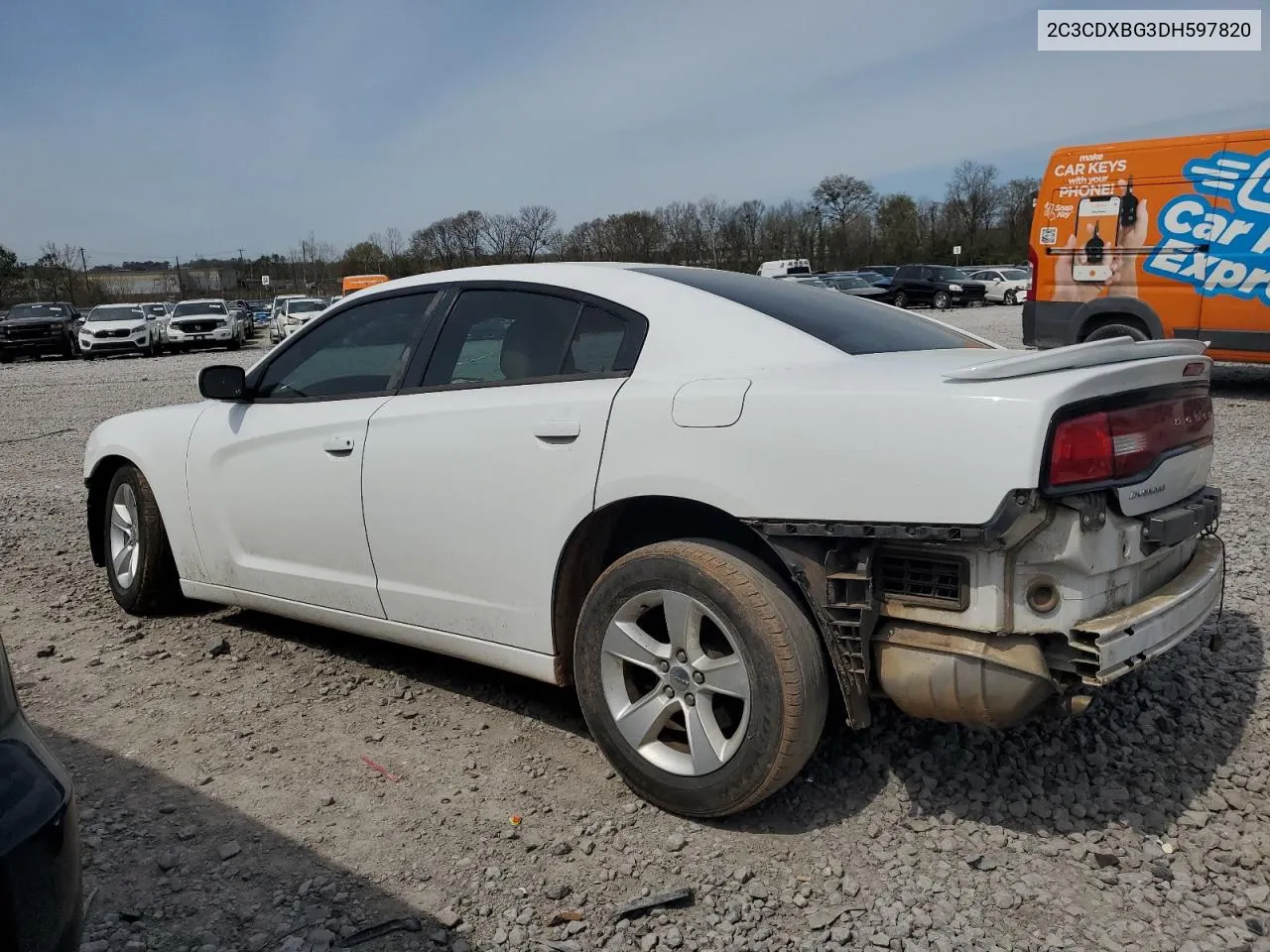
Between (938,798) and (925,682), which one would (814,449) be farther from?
(938,798)

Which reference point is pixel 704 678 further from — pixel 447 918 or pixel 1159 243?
pixel 1159 243

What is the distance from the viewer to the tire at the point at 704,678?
2.56 metres

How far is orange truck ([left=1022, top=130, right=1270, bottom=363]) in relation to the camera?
9477 mm

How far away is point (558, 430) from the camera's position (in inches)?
117

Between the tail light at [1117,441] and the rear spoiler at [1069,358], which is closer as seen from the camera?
the tail light at [1117,441]

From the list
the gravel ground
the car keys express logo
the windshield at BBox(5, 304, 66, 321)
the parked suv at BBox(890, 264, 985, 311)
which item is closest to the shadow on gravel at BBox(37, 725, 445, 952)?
the gravel ground

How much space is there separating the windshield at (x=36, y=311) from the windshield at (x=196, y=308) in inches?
124

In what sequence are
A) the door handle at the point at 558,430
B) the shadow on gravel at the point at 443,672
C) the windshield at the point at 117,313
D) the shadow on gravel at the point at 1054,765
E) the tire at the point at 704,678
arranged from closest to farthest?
the tire at the point at 704,678, the shadow on gravel at the point at 1054,765, the door handle at the point at 558,430, the shadow on gravel at the point at 443,672, the windshield at the point at 117,313

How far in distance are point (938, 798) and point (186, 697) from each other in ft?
9.08

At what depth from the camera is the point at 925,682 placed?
2.49 metres

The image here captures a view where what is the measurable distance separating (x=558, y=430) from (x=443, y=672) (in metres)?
1.48

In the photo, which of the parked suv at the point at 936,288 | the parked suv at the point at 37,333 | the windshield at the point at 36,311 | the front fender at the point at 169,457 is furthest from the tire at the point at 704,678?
the parked suv at the point at 936,288

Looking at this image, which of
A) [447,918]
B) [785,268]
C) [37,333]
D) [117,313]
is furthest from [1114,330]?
[785,268]

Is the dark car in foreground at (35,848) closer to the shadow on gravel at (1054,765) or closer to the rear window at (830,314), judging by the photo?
the shadow on gravel at (1054,765)
